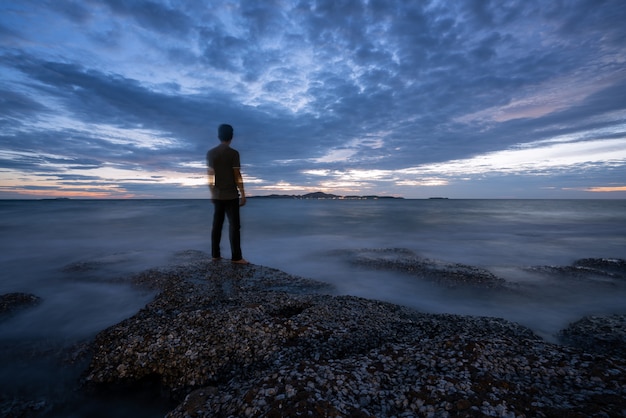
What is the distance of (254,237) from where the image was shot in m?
15.9

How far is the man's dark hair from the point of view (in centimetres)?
730

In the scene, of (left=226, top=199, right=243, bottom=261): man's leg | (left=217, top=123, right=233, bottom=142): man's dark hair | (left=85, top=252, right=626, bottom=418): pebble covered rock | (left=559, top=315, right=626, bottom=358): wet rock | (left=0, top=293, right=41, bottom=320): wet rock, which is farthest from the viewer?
(left=226, top=199, right=243, bottom=261): man's leg

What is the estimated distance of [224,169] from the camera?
737cm

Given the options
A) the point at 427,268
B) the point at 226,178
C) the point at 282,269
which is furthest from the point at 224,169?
the point at 427,268

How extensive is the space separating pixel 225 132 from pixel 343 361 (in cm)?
587

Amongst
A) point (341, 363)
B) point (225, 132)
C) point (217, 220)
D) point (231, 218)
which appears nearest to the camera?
point (341, 363)

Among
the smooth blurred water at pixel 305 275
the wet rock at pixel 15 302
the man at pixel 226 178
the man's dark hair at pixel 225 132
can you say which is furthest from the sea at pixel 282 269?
the man's dark hair at pixel 225 132

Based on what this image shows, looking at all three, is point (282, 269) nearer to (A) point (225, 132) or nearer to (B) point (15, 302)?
(A) point (225, 132)

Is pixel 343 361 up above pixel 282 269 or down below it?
above

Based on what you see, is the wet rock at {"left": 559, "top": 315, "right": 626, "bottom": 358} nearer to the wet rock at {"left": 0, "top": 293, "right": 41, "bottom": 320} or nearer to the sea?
the sea

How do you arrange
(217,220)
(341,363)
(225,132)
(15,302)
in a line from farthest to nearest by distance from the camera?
(217,220)
(225,132)
(15,302)
(341,363)

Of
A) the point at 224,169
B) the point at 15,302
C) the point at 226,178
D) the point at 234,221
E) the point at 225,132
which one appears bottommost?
the point at 15,302

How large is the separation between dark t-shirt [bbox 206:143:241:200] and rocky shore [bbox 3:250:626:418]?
2.43 meters

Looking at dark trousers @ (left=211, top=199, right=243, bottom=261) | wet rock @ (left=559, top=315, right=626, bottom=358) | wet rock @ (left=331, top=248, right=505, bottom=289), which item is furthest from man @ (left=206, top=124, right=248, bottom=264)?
wet rock @ (left=559, top=315, right=626, bottom=358)
